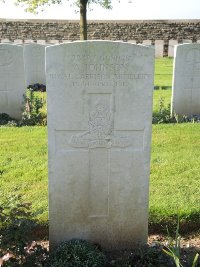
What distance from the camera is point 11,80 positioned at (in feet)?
25.5

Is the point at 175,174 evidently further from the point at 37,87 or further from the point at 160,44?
the point at 160,44

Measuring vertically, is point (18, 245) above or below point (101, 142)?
below

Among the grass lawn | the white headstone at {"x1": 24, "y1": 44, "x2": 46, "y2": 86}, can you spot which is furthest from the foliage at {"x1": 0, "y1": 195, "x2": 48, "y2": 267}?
the white headstone at {"x1": 24, "y1": 44, "x2": 46, "y2": 86}

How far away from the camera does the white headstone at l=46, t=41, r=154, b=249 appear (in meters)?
2.86

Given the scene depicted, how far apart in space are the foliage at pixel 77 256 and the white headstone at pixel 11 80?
5269 mm

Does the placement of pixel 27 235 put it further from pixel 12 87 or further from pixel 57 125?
pixel 12 87

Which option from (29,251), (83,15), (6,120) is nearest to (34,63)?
(83,15)

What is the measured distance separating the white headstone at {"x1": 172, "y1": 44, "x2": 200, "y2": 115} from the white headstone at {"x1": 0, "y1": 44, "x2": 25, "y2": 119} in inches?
123

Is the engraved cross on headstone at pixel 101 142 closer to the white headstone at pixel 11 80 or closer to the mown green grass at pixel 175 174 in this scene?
Result: the mown green grass at pixel 175 174

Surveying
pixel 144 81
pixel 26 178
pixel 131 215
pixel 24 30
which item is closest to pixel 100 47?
pixel 144 81

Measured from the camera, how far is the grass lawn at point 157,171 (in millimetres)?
3762

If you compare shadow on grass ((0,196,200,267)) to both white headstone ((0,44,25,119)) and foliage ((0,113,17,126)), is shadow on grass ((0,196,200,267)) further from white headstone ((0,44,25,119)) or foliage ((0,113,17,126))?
white headstone ((0,44,25,119))

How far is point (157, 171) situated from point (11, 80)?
13.6 feet

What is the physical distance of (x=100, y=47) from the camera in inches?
112
